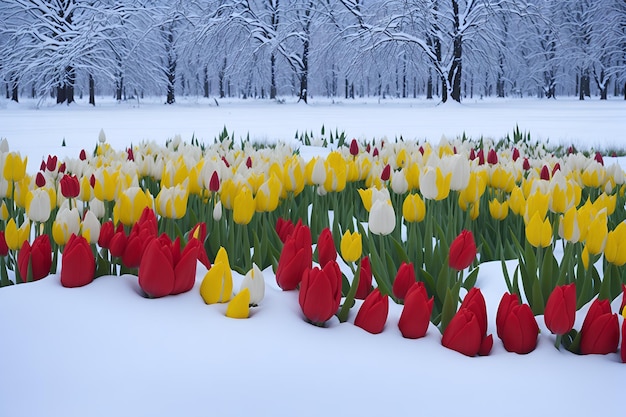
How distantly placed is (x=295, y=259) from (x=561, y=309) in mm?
633

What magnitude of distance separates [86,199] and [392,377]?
1.65 m

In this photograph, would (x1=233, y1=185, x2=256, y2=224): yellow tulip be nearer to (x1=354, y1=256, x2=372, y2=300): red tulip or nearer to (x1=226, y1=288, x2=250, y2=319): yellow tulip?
(x1=354, y1=256, x2=372, y2=300): red tulip

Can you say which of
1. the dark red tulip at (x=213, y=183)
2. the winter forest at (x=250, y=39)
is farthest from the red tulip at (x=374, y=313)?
the winter forest at (x=250, y=39)

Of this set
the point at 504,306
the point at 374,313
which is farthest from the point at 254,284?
the point at 504,306

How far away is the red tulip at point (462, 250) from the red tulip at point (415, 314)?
0.28 m

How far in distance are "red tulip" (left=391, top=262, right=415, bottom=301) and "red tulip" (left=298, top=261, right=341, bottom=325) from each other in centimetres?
26

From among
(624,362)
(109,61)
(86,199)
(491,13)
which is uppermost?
(491,13)

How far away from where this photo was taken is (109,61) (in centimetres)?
2114

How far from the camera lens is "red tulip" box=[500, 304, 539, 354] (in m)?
1.33

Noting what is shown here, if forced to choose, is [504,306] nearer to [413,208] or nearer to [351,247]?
[351,247]

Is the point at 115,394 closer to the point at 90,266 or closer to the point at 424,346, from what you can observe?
the point at 90,266

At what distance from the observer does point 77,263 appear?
146cm

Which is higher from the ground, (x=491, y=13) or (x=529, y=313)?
(x=491, y=13)

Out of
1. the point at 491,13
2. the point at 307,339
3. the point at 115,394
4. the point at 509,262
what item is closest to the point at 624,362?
the point at 307,339
